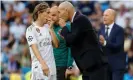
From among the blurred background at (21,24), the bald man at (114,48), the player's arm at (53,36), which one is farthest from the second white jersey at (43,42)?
the blurred background at (21,24)

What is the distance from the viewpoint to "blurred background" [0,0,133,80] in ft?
62.7

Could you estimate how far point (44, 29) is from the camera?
1059 centimetres

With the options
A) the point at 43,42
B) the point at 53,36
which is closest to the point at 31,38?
the point at 43,42

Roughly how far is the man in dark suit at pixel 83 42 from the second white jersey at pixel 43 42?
0.36 meters

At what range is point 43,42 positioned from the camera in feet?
34.4

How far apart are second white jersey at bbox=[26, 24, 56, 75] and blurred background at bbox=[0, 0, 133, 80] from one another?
7.30m

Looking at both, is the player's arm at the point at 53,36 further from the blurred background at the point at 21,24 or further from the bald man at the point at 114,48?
the blurred background at the point at 21,24

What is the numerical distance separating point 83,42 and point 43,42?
30.2 inches

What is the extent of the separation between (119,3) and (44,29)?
10.6 m

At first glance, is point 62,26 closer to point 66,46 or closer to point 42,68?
point 66,46

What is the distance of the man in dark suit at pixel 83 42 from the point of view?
10633 mm

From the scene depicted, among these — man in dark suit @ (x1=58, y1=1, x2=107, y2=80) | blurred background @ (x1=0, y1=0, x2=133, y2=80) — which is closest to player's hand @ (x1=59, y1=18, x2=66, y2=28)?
man in dark suit @ (x1=58, y1=1, x2=107, y2=80)

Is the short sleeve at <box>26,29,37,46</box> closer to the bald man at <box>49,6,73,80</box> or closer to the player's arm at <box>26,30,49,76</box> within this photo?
the player's arm at <box>26,30,49,76</box>

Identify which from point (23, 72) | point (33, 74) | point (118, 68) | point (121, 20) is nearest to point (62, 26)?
point (33, 74)
